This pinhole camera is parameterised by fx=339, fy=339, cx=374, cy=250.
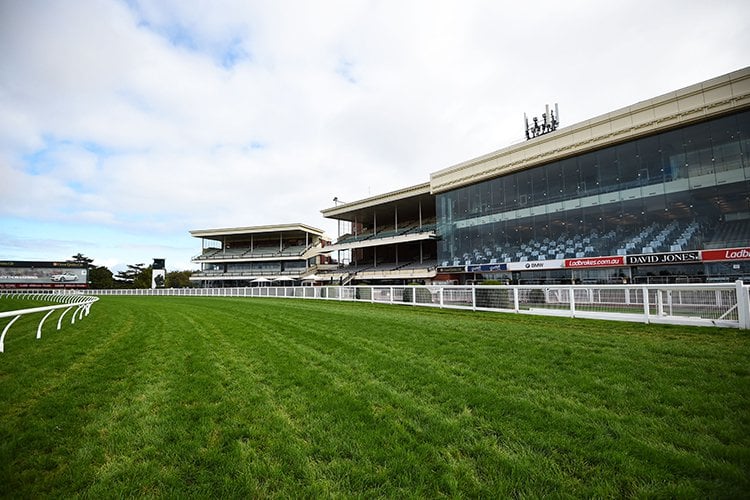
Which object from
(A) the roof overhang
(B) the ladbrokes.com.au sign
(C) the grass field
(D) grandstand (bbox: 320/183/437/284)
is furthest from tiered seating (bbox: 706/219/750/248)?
(A) the roof overhang

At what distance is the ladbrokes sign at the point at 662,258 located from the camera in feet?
65.7

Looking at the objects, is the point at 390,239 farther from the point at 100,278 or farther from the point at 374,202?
the point at 100,278

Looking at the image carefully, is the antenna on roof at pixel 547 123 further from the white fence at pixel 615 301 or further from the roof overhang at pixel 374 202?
the white fence at pixel 615 301

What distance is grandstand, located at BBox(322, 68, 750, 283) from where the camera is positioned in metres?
19.7

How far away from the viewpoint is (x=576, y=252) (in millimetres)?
24875

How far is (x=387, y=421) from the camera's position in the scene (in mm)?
3520

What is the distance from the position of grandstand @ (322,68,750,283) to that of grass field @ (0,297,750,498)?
18448 mm

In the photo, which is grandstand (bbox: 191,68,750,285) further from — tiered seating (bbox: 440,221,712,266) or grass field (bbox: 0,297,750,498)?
grass field (bbox: 0,297,750,498)

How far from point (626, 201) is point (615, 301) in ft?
57.1

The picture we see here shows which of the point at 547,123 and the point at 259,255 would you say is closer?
the point at 547,123

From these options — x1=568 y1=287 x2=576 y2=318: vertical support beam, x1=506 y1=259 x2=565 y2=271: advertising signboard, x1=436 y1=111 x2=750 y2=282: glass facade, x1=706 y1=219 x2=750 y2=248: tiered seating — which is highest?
x1=436 y1=111 x2=750 y2=282: glass facade

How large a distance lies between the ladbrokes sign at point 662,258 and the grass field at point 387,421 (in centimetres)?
1773

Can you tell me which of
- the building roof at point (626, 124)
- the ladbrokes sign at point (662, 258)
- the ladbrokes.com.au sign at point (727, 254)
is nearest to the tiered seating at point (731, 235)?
the ladbrokes.com.au sign at point (727, 254)

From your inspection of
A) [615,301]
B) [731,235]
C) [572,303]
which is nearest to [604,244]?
[731,235]
